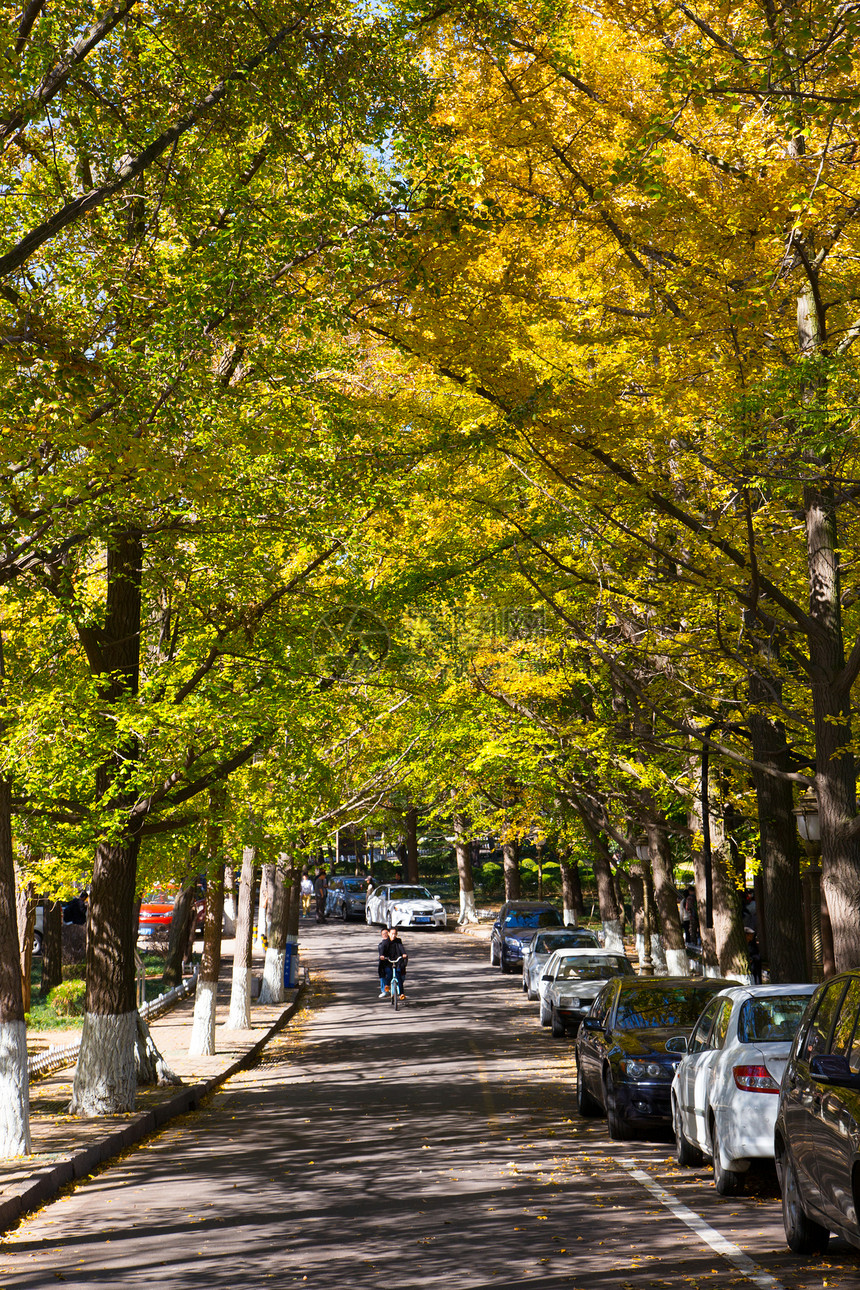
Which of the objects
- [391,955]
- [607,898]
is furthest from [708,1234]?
[607,898]

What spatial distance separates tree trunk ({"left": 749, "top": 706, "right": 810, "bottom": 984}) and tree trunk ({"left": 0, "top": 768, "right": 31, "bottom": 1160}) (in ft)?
27.4

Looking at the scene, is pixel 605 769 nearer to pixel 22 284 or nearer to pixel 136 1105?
pixel 136 1105

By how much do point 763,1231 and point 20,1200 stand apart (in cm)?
551

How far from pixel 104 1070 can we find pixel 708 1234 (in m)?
8.78

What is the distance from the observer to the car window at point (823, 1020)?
7195 millimetres

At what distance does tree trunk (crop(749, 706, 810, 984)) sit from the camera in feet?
49.9

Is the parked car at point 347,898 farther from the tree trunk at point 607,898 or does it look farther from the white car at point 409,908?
the tree trunk at point 607,898

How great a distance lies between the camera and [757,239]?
11203 millimetres

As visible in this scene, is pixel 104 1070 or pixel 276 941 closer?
pixel 104 1070

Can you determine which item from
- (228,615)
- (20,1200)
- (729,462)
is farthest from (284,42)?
(20,1200)

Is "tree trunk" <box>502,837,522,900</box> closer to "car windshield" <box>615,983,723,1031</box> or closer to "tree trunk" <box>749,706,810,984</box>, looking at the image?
→ "tree trunk" <box>749,706,810,984</box>

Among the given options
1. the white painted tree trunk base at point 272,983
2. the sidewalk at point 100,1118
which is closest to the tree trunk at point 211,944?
the sidewalk at point 100,1118

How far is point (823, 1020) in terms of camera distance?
7.38m

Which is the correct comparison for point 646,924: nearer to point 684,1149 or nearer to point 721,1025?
point 684,1149
